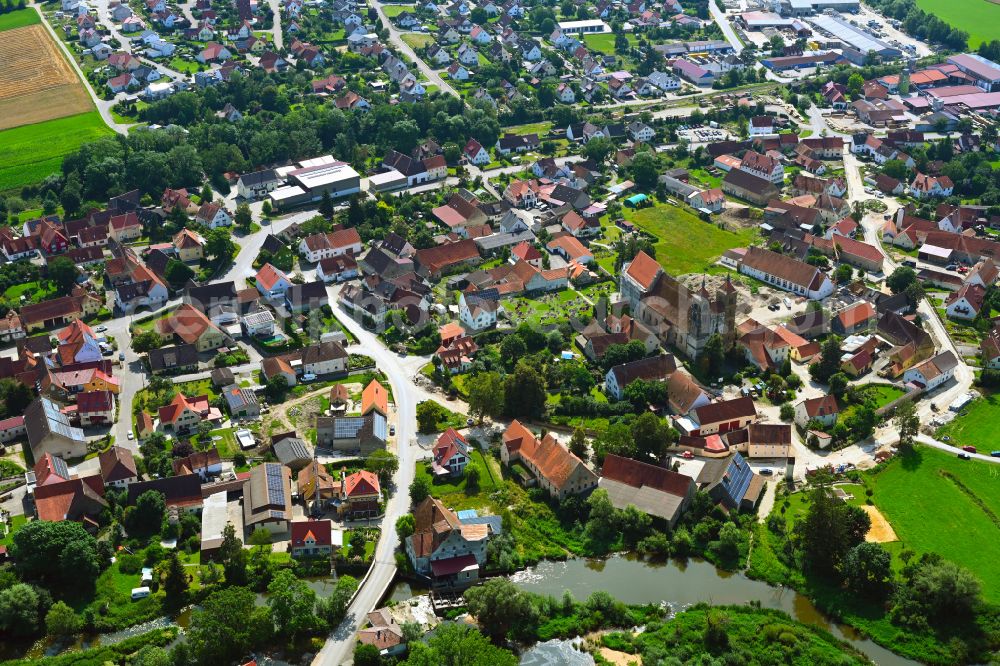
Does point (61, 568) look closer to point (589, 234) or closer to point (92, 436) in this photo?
point (92, 436)

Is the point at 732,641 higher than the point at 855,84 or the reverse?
the reverse

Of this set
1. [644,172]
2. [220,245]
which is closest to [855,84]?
[644,172]

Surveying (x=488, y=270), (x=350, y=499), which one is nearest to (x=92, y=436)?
(x=350, y=499)

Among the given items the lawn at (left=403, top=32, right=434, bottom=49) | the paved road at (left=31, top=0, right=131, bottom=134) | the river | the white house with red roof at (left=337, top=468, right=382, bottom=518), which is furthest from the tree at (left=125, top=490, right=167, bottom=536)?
the lawn at (left=403, top=32, right=434, bottom=49)

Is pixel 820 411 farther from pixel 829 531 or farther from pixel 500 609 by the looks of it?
pixel 500 609

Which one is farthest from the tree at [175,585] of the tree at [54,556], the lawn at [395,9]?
the lawn at [395,9]

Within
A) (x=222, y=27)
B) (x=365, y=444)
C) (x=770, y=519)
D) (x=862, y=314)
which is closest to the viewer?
(x=770, y=519)

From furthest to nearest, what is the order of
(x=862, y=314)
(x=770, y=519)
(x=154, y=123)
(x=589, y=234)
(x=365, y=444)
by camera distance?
(x=154, y=123), (x=589, y=234), (x=862, y=314), (x=365, y=444), (x=770, y=519)
